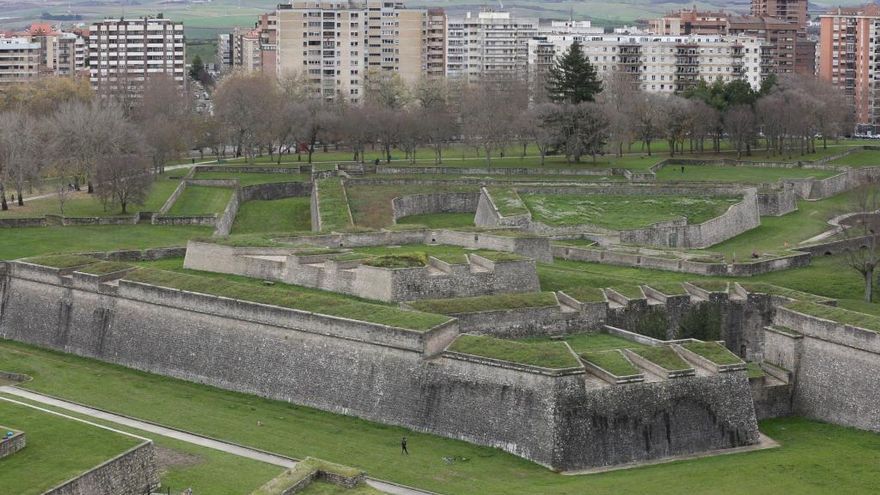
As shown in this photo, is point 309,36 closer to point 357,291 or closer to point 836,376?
point 357,291

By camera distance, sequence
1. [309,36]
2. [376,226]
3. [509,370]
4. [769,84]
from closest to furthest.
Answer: [509,370]
[376,226]
[769,84]
[309,36]

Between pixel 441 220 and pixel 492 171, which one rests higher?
pixel 492 171

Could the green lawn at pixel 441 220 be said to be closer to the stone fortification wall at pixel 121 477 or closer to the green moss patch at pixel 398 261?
the green moss patch at pixel 398 261

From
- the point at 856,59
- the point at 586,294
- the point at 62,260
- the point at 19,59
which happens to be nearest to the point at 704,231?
the point at 586,294

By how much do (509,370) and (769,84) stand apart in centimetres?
7844

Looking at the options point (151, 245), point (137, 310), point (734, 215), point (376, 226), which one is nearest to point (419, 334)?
point (137, 310)

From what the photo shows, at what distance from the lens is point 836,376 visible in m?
53.7

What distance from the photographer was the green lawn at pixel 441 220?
8685cm

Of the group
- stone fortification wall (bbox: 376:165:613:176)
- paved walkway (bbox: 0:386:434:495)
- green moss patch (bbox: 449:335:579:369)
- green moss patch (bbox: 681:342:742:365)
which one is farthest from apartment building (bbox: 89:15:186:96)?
green moss patch (bbox: 681:342:742:365)

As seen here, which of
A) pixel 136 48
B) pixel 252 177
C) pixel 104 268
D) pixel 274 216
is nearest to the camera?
pixel 104 268

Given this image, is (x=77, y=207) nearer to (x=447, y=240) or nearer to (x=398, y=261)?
(x=447, y=240)

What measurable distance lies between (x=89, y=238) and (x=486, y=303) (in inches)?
1004

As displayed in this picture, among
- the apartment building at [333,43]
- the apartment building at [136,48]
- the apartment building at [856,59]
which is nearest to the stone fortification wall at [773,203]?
the apartment building at [333,43]

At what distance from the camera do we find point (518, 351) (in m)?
50.2
